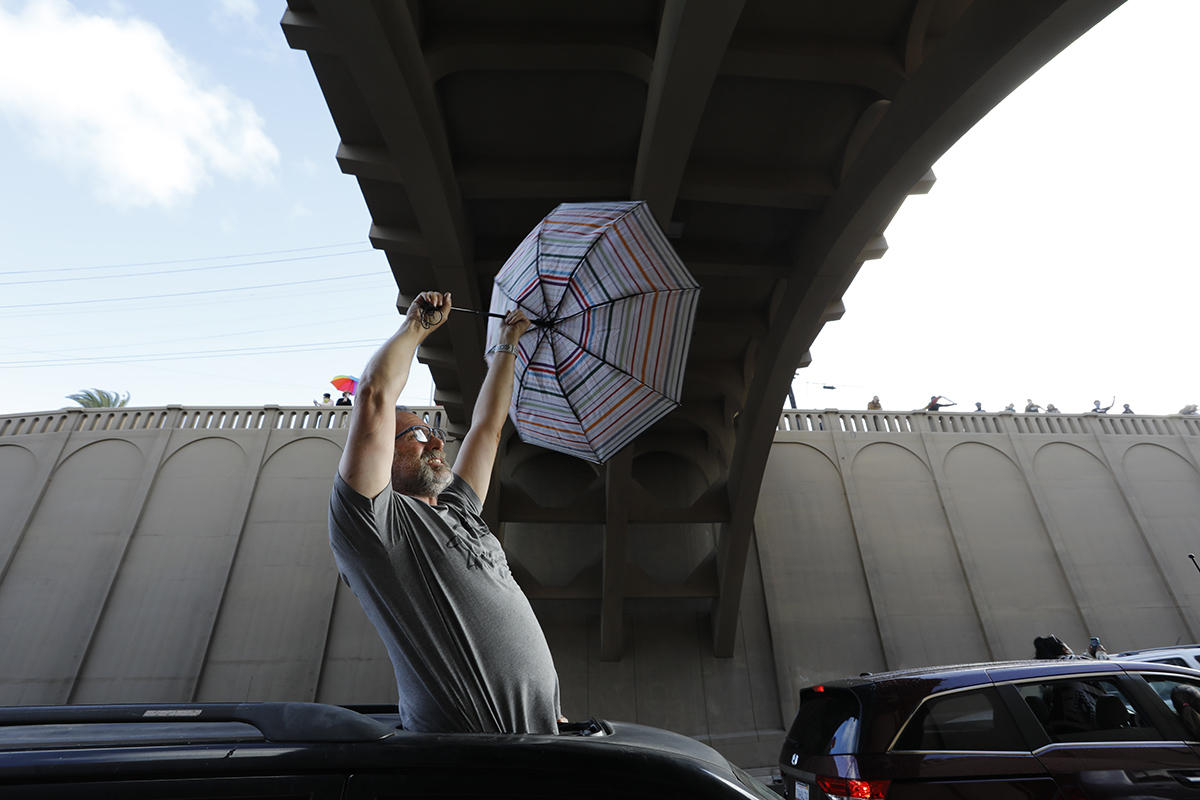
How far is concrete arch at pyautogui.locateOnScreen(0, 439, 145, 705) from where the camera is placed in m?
12.0

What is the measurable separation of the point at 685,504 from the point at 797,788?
10.1 m

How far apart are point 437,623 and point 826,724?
3.87 meters

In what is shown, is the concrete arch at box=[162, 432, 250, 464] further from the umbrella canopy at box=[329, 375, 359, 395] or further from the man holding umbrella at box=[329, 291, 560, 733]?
the man holding umbrella at box=[329, 291, 560, 733]

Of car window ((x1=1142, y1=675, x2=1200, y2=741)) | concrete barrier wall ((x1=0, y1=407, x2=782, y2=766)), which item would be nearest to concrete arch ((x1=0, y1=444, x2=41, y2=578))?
concrete barrier wall ((x1=0, y1=407, x2=782, y2=766))

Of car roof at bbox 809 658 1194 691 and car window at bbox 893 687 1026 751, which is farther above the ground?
car roof at bbox 809 658 1194 691

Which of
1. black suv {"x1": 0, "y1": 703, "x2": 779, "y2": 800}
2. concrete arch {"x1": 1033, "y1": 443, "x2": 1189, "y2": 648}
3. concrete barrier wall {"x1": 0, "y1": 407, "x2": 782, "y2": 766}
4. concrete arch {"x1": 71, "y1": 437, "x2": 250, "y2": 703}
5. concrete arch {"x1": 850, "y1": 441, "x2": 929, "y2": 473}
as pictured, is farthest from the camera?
concrete arch {"x1": 850, "y1": 441, "x2": 929, "y2": 473}

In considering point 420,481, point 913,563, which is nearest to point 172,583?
point 420,481

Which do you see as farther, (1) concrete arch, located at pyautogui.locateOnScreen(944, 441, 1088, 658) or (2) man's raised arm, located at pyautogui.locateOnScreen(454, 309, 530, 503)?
(1) concrete arch, located at pyautogui.locateOnScreen(944, 441, 1088, 658)

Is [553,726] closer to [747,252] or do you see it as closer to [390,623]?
[390,623]

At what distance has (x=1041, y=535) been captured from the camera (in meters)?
14.4

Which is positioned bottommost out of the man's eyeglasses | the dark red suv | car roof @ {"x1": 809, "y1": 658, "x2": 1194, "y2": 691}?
the dark red suv

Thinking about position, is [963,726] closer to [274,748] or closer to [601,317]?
[601,317]

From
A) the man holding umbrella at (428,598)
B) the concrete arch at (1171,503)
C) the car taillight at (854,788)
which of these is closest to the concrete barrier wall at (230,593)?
the car taillight at (854,788)

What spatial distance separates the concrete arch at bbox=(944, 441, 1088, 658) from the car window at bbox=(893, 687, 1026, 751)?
11450mm
